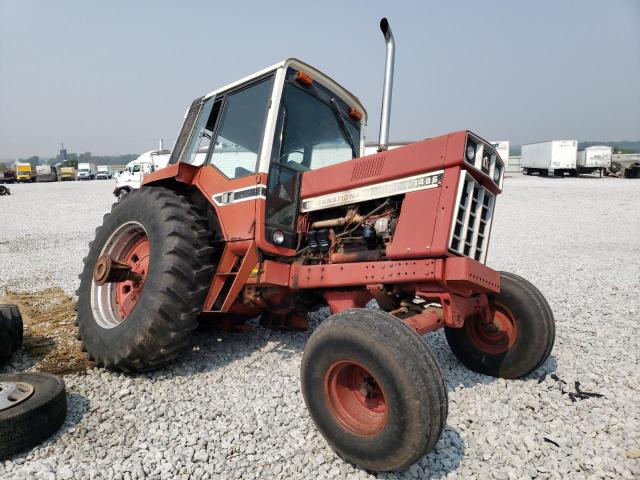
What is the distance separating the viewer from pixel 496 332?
12.1ft

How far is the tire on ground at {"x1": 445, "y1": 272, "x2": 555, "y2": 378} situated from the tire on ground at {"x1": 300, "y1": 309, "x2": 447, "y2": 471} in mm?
1520

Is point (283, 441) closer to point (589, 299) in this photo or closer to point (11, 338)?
point (11, 338)

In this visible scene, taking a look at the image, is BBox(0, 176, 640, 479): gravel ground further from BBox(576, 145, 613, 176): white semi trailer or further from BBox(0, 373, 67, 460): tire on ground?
BBox(576, 145, 613, 176): white semi trailer

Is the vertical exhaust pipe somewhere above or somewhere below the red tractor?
above

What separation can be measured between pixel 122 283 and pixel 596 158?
3526 centimetres

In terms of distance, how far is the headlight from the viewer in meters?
2.89

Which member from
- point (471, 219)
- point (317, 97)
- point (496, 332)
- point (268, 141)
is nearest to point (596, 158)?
point (496, 332)

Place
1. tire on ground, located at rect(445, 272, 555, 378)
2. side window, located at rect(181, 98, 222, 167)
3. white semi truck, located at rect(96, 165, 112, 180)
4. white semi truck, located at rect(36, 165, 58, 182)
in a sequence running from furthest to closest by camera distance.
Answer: white semi truck, located at rect(96, 165, 112, 180) → white semi truck, located at rect(36, 165, 58, 182) → side window, located at rect(181, 98, 222, 167) → tire on ground, located at rect(445, 272, 555, 378)

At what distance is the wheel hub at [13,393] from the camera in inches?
102

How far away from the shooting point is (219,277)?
3639 millimetres

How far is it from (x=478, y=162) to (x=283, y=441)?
7.31ft

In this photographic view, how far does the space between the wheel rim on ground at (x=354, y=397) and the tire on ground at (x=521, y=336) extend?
1.44 meters

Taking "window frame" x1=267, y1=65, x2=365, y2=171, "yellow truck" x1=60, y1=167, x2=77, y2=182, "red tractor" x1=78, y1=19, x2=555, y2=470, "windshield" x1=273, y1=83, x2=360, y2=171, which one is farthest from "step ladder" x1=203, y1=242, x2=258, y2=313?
"yellow truck" x1=60, y1=167, x2=77, y2=182

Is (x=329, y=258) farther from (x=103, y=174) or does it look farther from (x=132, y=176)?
(x=103, y=174)
